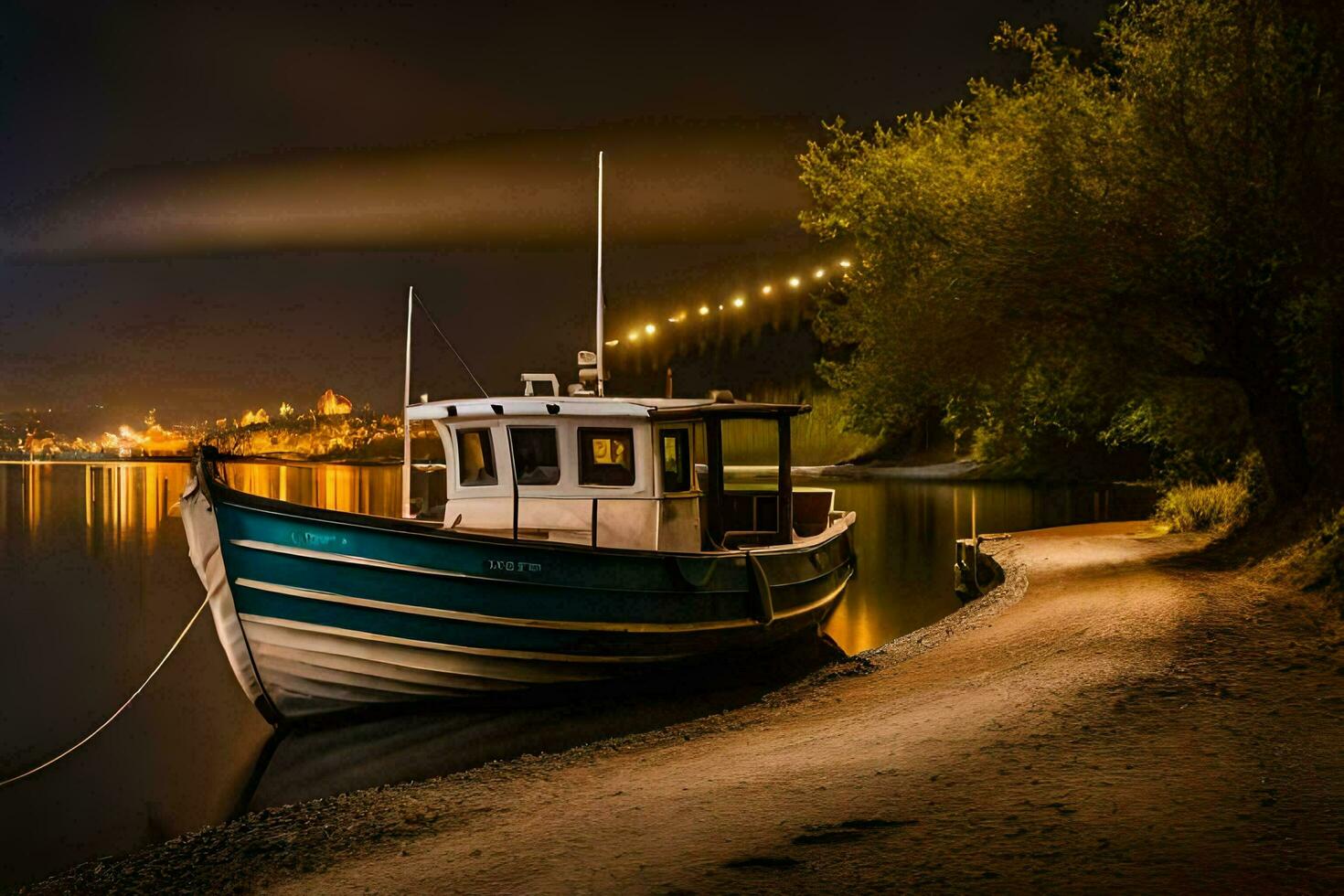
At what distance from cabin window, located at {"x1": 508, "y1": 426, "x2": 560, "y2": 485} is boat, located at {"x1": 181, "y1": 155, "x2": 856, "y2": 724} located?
2 centimetres

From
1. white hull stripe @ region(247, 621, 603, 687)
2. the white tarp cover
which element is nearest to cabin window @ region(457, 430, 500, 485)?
white hull stripe @ region(247, 621, 603, 687)

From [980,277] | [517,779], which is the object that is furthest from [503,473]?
[980,277]

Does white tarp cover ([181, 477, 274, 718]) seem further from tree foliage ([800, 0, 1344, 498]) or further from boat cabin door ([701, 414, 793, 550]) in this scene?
tree foliage ([800, 0, 1344, 498])

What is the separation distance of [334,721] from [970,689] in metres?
6.45

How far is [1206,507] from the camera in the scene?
832 inches

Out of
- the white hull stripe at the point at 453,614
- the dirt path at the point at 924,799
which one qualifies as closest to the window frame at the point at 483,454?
the white hull stripe at the point at 453,614

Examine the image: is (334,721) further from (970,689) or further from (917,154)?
(917,154)

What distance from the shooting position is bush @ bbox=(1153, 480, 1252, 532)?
62.8ft

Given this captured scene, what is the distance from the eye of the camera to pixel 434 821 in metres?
6.62

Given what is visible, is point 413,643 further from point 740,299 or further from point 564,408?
point 740,299

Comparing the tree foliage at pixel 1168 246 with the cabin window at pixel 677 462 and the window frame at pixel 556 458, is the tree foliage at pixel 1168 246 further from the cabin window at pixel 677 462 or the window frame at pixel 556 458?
the window frame at pixel 556 458

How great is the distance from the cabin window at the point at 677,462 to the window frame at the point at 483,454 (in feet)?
6.72

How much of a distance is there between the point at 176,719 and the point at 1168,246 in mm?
14723

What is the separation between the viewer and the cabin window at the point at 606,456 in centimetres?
1272
